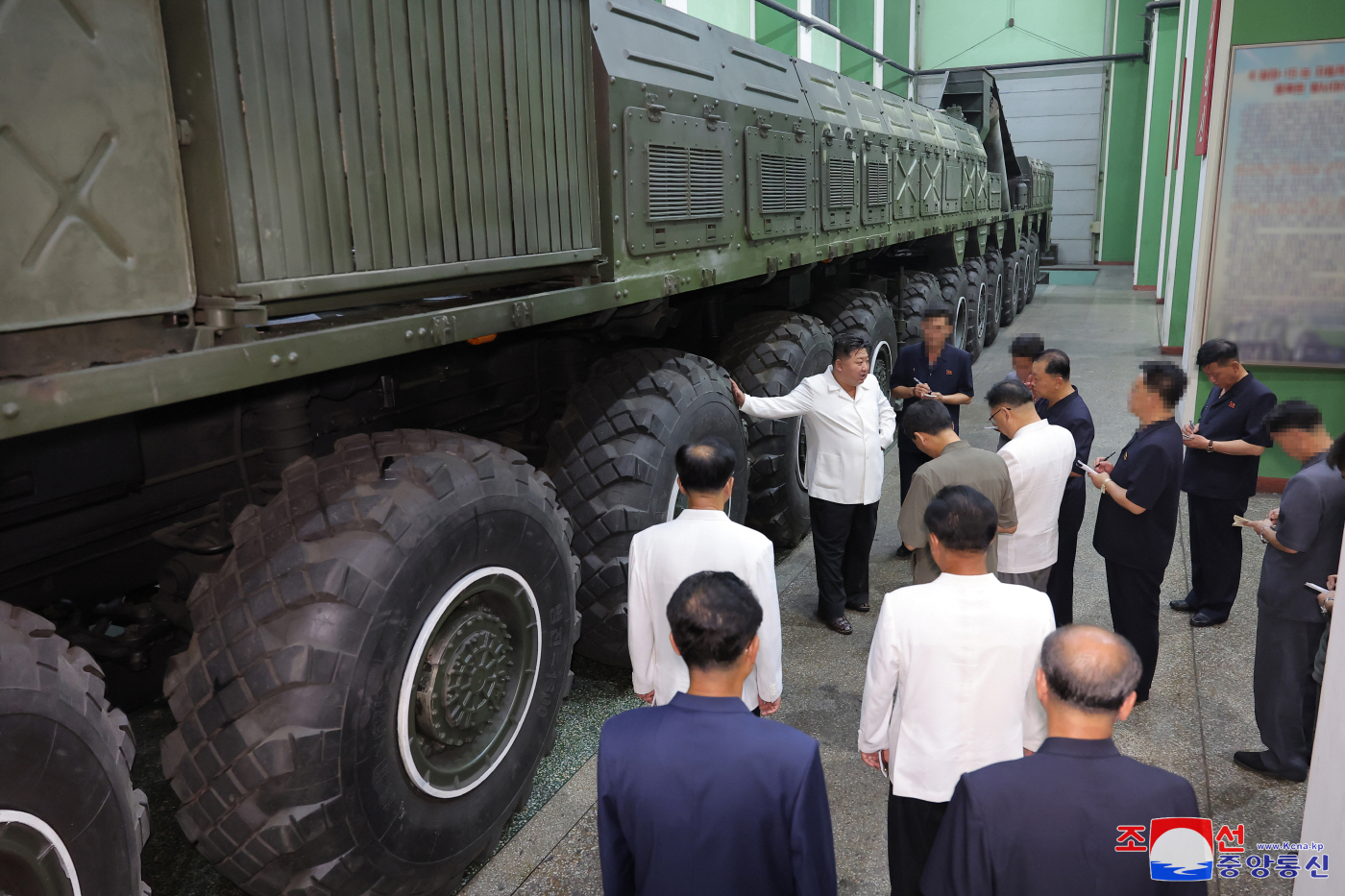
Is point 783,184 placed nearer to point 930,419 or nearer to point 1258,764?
point 930,419

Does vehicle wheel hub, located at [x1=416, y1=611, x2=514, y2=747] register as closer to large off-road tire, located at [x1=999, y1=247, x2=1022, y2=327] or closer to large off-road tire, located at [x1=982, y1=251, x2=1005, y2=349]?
large off-road tire, located at [x1=982, y1=251, x2=1005, y2=349]

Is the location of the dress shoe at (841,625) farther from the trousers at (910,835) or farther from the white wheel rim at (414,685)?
the white wheel rim at (414,685)

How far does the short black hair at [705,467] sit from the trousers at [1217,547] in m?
3.16

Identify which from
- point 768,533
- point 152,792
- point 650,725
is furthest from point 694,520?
point 768,533

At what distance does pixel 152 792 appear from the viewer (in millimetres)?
3727

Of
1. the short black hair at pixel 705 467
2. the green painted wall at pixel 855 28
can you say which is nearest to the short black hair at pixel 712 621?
the short black hair at pixel 705 467

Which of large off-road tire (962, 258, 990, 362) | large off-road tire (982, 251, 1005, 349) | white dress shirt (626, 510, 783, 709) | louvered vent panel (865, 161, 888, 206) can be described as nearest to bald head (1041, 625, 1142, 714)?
white dress shirt (626, 510, 783, 709)

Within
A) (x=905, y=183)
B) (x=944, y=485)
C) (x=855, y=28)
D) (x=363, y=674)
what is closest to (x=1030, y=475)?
(x=944, y=485)

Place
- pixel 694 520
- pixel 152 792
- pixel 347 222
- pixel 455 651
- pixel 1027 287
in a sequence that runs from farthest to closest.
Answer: pixel 1027 287 < pixel 152 792 < pixel 694 520 < pixel 455 651 < pixel 347 222

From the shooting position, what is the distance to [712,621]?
203cm

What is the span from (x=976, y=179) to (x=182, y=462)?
10.4 metres

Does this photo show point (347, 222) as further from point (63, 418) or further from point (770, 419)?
point (770, 419)

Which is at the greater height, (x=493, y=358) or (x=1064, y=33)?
(x=1064, y=33)

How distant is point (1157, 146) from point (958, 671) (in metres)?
21.1
